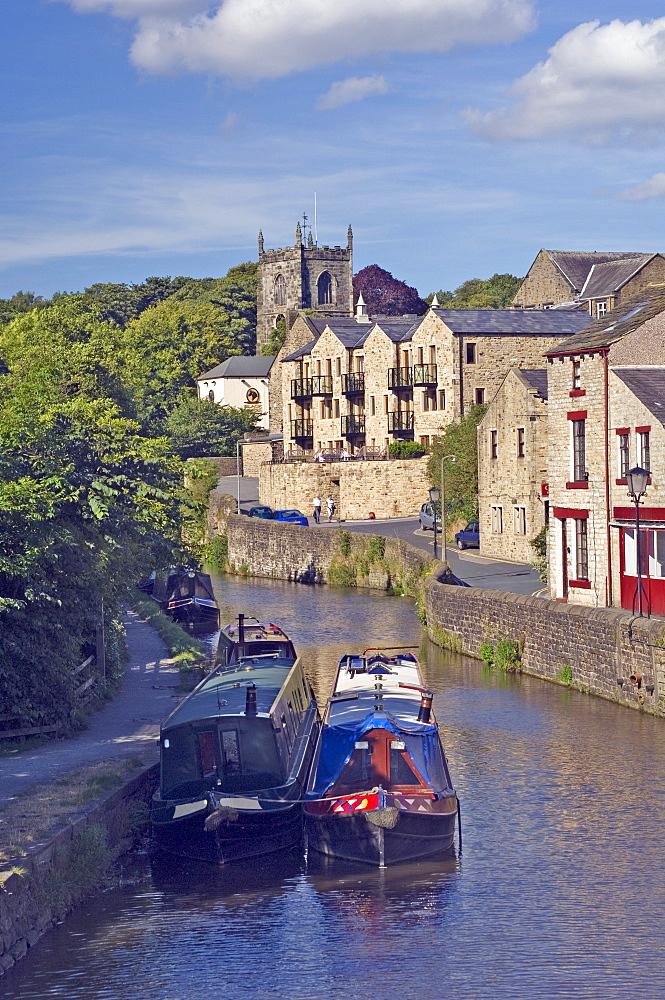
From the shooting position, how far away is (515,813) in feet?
74.1

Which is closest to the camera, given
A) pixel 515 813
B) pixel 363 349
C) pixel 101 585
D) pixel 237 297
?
pixel 515 813

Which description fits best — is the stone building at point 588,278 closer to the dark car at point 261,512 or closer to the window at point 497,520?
the dark car at point 261,512

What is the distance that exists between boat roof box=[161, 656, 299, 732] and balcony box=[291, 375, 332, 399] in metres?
60.4

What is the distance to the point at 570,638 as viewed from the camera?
3269 centimetres

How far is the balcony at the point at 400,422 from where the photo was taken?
7956 centimetres

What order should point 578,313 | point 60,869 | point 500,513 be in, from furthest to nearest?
1. point 578,313
2. point 500,513
3. point 60,869

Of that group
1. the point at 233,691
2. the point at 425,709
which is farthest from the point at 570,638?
the point at 233,691

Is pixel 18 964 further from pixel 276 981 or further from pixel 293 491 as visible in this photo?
pixel 293 491

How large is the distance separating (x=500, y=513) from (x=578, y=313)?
2335 cm

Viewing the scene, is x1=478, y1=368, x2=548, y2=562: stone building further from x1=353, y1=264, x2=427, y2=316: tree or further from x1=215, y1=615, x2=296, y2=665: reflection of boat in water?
x1=353, y1=264, x2=427, y2=316: tree

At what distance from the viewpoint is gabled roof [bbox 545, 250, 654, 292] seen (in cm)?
9719

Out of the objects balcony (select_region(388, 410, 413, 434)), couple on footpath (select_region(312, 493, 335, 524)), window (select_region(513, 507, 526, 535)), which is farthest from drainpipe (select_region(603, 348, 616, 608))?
balcony (select_region(388, 410, 413, 434))

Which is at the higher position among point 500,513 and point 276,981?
point 500,513

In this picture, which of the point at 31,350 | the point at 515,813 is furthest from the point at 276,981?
the point at 31,350
